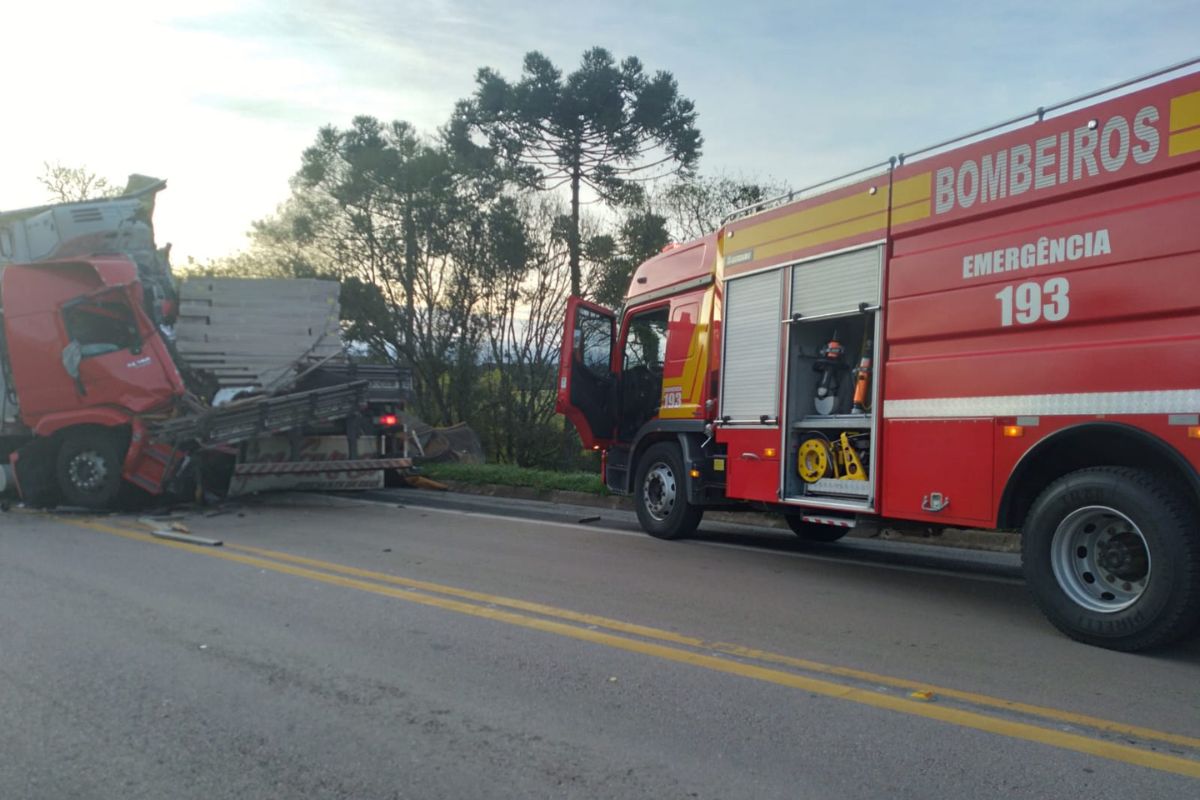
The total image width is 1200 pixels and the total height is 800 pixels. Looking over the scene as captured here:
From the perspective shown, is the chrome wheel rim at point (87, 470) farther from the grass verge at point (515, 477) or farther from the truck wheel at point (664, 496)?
the truck wheel at point (664, 496)

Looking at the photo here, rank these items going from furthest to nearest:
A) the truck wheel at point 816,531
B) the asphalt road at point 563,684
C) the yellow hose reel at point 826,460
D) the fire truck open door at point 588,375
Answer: the fire truck open door at point 588,375 < the truck wheel at point 816,531 < the yellow hose reel at point 826,460 < the asphalt road at point 563,684

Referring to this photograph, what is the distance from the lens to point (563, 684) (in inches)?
190

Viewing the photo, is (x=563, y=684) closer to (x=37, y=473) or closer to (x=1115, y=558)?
(x=1115, y=558)

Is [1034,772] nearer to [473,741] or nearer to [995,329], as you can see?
[473,741]

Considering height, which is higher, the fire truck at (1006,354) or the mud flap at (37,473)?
the fire truck at (1006,354)

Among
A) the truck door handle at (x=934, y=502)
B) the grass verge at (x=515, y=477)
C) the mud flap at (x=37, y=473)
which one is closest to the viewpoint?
the truck door handle at (x=934, y=502)

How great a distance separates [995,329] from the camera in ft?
20.0

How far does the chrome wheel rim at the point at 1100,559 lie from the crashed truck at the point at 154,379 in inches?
344

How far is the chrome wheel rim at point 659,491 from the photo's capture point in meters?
9.69

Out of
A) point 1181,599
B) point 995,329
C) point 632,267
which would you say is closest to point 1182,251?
point 995,329

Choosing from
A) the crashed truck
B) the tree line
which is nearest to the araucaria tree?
the tree line

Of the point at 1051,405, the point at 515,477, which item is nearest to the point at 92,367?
the point at 515,477

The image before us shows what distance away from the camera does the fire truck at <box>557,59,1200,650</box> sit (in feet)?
16.9

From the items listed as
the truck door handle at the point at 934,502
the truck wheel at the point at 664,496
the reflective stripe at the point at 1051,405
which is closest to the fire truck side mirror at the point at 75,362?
the truck wheel at the point at 664,496
